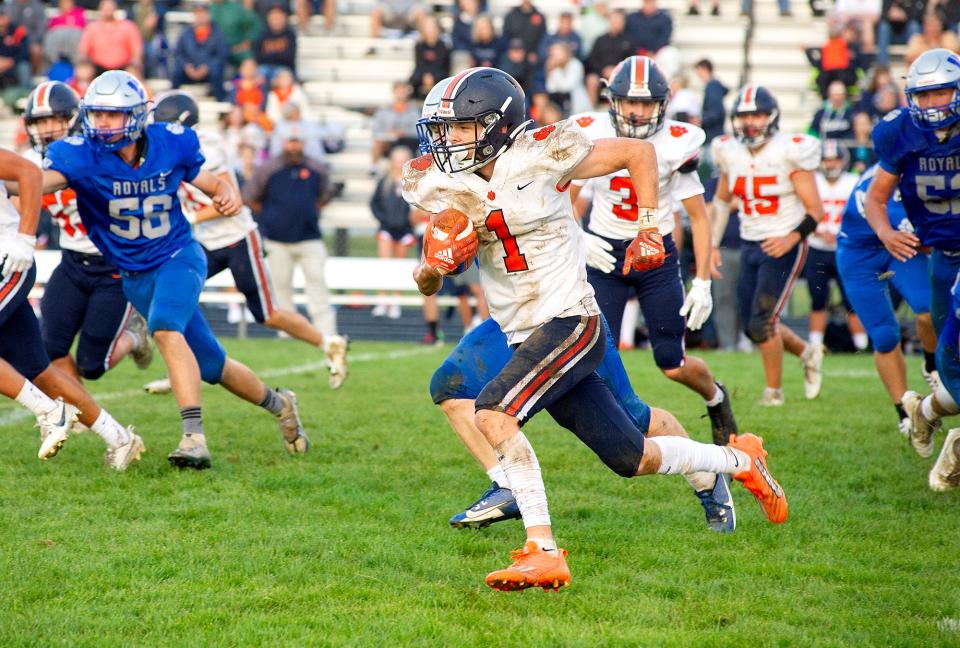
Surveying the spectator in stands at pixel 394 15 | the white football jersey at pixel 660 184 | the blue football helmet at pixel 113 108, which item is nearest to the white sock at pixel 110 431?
the blue football helmet at pixel 113 108

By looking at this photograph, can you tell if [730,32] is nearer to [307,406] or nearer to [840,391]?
[840,391]

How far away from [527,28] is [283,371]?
7.09m

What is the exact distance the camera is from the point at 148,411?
7.25 metres

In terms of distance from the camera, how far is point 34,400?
5156 millimetres

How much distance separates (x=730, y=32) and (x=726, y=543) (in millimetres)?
13203

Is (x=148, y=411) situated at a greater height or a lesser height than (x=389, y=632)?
lesser

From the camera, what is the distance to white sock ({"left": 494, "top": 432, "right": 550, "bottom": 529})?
12.4ft

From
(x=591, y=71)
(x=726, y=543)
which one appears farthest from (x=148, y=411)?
(x=591, y=71)

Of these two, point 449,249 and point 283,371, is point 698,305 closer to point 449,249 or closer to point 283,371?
point 449,249

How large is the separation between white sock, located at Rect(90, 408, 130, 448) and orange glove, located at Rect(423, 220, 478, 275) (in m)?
2.40

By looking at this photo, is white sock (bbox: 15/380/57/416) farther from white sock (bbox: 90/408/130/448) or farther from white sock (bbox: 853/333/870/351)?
white sock (bbox: 853/333/870/351)

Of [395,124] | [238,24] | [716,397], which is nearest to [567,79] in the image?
[395,124]

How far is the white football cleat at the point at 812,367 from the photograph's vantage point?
8.20 metres

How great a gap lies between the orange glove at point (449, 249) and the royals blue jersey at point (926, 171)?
2.83 m
